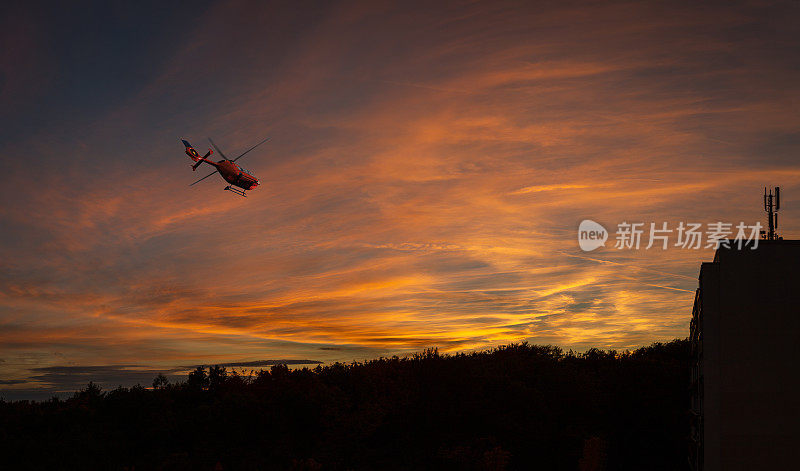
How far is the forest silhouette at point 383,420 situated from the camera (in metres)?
29.1

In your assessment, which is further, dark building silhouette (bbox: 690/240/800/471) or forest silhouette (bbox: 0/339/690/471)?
forest silhouette (bbox: 0/339/690/471)

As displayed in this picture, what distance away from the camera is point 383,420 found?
33.6 metres

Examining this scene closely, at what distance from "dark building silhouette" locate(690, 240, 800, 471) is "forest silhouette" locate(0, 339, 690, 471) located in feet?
43.4

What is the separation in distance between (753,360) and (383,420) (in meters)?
20.2

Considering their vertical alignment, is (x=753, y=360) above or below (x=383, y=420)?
above

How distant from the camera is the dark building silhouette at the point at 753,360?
17281 mm

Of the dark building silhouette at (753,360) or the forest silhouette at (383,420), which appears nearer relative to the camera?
the dark building silhouette at (753,360)

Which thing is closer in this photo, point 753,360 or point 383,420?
point 753,360

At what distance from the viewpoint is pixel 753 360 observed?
17.6m

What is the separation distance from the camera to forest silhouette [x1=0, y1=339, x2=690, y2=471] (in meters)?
29.1

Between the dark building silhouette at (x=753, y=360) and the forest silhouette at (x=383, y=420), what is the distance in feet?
43.4

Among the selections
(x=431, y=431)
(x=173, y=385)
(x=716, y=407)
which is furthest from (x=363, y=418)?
(x=716, y=407)

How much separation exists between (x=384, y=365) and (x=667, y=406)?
15767 millimetres

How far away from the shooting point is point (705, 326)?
59.3 feet
